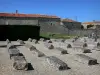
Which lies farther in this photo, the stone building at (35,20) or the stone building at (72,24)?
the stone building at (72,24)

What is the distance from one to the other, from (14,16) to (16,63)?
5855 cm

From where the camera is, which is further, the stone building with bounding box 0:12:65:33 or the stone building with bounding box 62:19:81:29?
the stone building with bounding box 62:19:81:29

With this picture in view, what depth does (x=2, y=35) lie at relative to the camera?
36.8 m

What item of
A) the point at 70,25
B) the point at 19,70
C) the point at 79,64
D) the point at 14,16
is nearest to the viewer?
the point at 19,70

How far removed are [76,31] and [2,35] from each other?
27.5 meters

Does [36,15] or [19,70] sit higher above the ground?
[36,15]

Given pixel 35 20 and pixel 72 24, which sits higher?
pixel 35 20

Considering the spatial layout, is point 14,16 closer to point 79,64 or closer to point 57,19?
point 57,19

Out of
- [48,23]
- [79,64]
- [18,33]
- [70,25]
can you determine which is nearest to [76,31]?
[48,23]

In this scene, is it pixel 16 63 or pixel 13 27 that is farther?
pixel 13 27

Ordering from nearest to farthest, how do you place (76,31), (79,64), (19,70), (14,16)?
1. (19,70)
2. (79,64)
3. (76,31)
4. (14,16)

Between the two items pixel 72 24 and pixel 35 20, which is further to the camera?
pixel 72 24

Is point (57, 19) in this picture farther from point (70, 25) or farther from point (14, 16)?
point (14, 16)

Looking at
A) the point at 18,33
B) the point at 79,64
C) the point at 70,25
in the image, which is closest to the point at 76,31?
the point at 70,25
